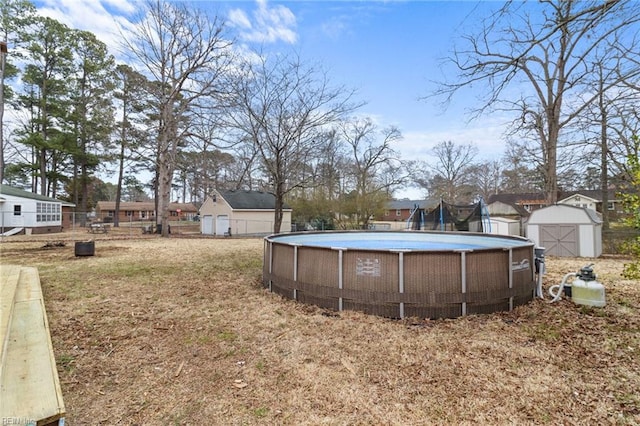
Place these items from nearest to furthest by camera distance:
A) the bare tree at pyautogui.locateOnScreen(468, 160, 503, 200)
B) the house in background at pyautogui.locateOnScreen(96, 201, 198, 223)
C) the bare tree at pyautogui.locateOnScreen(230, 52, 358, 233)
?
the bare tree at pyautogui.locateOnScreen(230, 52, 358, 233) < the bare tree at pyautogui.locateOnScreen(468, 160, 503, 200) < the house in background at pyautogui.locateOnScreen(96, 201, 198, 223)

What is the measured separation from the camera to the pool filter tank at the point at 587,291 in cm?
471

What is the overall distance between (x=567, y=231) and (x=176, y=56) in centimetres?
1935

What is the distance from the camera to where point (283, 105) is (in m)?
14.5

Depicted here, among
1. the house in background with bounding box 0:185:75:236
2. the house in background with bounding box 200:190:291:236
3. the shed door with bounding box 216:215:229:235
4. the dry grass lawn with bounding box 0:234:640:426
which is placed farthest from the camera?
the house in background with bounding box 200:190:291:236

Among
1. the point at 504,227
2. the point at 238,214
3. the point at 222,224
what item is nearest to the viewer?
the point at 504,227

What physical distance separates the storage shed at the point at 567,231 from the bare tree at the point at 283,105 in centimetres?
891

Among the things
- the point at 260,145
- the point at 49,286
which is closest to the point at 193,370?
the point at 49,286

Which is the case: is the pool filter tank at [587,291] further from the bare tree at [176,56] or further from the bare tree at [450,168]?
the bare tree at [450,168]

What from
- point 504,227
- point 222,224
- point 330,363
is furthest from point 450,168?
point 330,363

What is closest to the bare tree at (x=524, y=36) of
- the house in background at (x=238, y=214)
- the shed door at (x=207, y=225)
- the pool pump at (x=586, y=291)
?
the pool pump at (x=586, y=291)

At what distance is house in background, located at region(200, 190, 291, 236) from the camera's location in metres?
23.4

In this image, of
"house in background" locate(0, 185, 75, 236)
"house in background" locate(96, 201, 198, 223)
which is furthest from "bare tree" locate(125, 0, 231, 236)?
"house in background" locate(96, 201, 198, 223)

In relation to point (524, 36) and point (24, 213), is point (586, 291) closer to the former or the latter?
point (524, 36)

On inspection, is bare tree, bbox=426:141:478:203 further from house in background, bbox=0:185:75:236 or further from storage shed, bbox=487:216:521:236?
house in background, bbox=0:185:75:236
